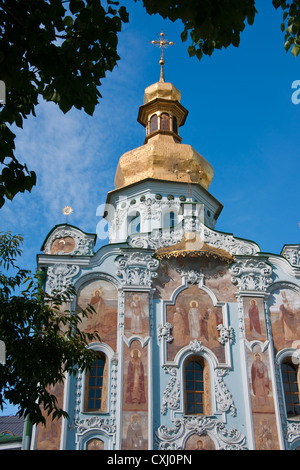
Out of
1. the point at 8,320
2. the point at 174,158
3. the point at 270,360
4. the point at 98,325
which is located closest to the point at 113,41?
the point at 8,320

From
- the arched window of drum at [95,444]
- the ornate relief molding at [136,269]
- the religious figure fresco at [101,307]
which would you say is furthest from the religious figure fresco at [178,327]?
the arched window of drum at [95,444]

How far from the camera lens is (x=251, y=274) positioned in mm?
15625

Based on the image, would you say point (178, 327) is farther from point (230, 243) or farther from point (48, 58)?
point (48, 58)

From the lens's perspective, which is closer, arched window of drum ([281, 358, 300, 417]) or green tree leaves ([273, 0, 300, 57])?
green tree leaves ([273, 0, 300, 57])

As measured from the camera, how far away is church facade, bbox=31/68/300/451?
13297 millimetres

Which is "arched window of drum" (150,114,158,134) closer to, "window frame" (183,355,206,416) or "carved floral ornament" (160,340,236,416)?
"window frame" (183,355,206,416)

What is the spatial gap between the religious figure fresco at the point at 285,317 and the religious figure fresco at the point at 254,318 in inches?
15.3

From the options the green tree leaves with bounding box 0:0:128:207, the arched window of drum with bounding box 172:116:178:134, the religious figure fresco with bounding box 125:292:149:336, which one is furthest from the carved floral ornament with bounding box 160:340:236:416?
the arched window of drum with bounding box 172:116:178:134

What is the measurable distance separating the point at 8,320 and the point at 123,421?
5829 mm

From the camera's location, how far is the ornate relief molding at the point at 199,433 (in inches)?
519

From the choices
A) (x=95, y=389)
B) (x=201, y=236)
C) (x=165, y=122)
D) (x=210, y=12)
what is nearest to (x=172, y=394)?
(x=95, y=389)

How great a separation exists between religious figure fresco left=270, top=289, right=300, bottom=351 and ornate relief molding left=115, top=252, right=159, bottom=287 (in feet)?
11.6

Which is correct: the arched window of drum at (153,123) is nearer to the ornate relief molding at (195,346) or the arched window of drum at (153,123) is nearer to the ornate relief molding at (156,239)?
the ornate relief molding at (156,239)
